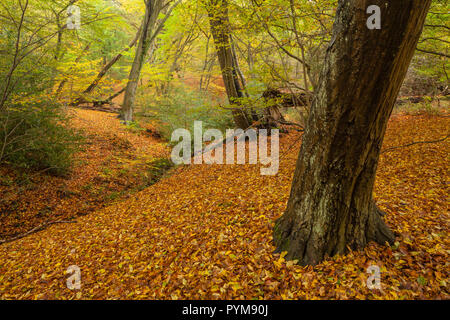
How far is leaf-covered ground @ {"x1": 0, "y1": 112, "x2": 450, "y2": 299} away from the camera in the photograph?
6.99 ft

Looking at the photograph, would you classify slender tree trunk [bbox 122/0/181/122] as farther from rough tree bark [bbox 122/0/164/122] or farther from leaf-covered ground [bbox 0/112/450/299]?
leaf-covered ground [bbox 0/112/450/299]

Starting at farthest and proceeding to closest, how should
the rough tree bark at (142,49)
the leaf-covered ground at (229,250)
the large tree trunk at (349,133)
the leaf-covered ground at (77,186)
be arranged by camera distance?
the rough tree bark at (142,49)
the leaf-covered ground at (77,186)
the leaf-covered ground at (229,250)
the large tree trunk at (349,133)

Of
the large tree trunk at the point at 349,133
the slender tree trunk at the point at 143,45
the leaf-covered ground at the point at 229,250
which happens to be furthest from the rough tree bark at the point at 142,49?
the large tree trunk at the point at 349,133

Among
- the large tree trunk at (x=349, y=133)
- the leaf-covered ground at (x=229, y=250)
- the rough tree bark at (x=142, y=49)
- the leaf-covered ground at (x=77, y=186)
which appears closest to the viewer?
the large tree trunk at (x=349, y=133)

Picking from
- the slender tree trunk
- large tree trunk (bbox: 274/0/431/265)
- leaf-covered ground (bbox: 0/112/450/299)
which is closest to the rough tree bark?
the slender tree trunk

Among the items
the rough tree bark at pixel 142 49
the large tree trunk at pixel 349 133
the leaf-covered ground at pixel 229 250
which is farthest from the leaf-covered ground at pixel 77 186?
the large tree trunk at pixel 349 133

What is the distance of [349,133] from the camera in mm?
1892

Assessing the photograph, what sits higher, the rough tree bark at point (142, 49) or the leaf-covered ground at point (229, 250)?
the rough tree bark at point (142, 49)

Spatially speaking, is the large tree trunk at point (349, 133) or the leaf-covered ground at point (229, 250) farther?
the leaf-covered ground at point (229, 250)

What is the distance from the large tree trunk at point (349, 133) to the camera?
166 cm

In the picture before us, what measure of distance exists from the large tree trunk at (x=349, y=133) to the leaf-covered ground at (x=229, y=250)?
0.80 ft

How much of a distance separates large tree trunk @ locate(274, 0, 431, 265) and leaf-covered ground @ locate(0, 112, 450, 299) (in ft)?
0.80

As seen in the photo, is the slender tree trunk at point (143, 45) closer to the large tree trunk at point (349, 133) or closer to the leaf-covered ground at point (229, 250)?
the leaf-covered ground at point (229, 250)

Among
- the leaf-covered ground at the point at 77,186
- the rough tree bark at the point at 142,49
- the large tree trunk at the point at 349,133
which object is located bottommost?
the leaf-covered ground at the point at 77,186
